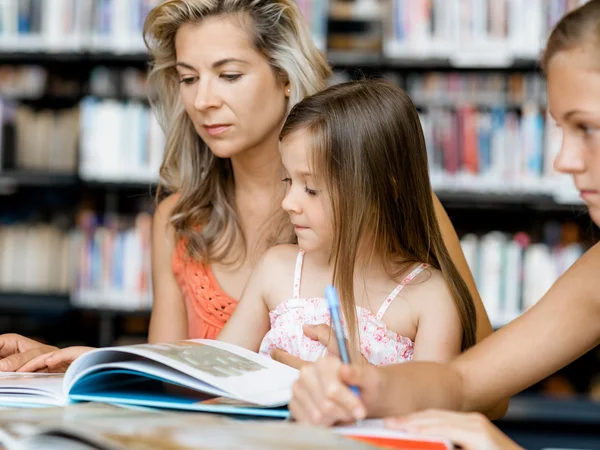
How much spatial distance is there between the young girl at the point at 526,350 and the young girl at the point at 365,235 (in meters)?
0.21

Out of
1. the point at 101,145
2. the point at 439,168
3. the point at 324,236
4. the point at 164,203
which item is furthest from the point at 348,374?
the point at 101,145

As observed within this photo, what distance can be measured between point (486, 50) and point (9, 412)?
91.3 inches

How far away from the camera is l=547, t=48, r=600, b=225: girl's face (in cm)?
85

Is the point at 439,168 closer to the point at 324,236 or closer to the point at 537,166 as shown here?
the point at 537,166

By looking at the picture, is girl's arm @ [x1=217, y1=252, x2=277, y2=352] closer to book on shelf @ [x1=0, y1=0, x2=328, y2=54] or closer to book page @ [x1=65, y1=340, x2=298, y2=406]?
book page @ [x1=65, y1=340, x2=298, y2=406]

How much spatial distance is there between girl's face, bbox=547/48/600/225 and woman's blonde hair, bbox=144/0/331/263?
768mm

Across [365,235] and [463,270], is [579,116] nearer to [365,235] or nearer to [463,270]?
[365,235]

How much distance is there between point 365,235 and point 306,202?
0.11 meters

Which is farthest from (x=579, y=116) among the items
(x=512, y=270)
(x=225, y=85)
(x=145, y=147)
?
(x=145, y=147)

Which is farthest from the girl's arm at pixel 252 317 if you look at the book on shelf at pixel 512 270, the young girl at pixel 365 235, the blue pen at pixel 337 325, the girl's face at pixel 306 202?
the book on shelf at pixel 512 270

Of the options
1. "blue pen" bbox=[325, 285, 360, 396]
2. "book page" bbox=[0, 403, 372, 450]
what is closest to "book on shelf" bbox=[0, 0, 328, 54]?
"blue pen" bbox=[325, 285, 360, 396]

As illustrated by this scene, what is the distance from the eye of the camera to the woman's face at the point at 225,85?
5.08 ft

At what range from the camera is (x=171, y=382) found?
2.93 ft

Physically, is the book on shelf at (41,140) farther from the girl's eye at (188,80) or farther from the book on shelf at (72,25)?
the girl's eye at (188,80)
